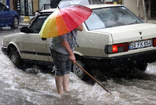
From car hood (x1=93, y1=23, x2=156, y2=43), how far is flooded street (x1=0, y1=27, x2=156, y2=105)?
903mm

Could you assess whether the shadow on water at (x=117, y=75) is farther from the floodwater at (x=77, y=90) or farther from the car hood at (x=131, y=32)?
the car hood at (x=131, y=32)

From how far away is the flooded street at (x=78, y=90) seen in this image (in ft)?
18.5

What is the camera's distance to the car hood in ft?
20.7

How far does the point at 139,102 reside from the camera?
18.2 feet

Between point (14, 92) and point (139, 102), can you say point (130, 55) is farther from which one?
point (14, 92)

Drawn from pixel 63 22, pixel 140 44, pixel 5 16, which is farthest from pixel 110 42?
pixel 5 16

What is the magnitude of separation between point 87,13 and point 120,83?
1959 mm

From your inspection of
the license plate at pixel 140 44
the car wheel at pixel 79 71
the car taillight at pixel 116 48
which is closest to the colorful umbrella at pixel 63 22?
the car taillight at pixel 116 48

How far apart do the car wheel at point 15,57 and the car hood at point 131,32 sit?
110 inches

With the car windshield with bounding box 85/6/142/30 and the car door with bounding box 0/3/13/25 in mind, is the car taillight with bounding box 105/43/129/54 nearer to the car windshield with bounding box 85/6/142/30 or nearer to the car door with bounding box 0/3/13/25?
the car windshield with bounding box 85/6/142/30

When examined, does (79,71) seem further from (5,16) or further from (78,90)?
(5,16)

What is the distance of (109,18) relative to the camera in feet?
23.6

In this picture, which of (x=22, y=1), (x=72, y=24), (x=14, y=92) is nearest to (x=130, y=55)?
(x=72, y=24)

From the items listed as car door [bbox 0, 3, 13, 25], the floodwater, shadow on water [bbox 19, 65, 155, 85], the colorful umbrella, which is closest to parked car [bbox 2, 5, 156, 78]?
shadow on water [bbox 19, 65, 155, 85]
